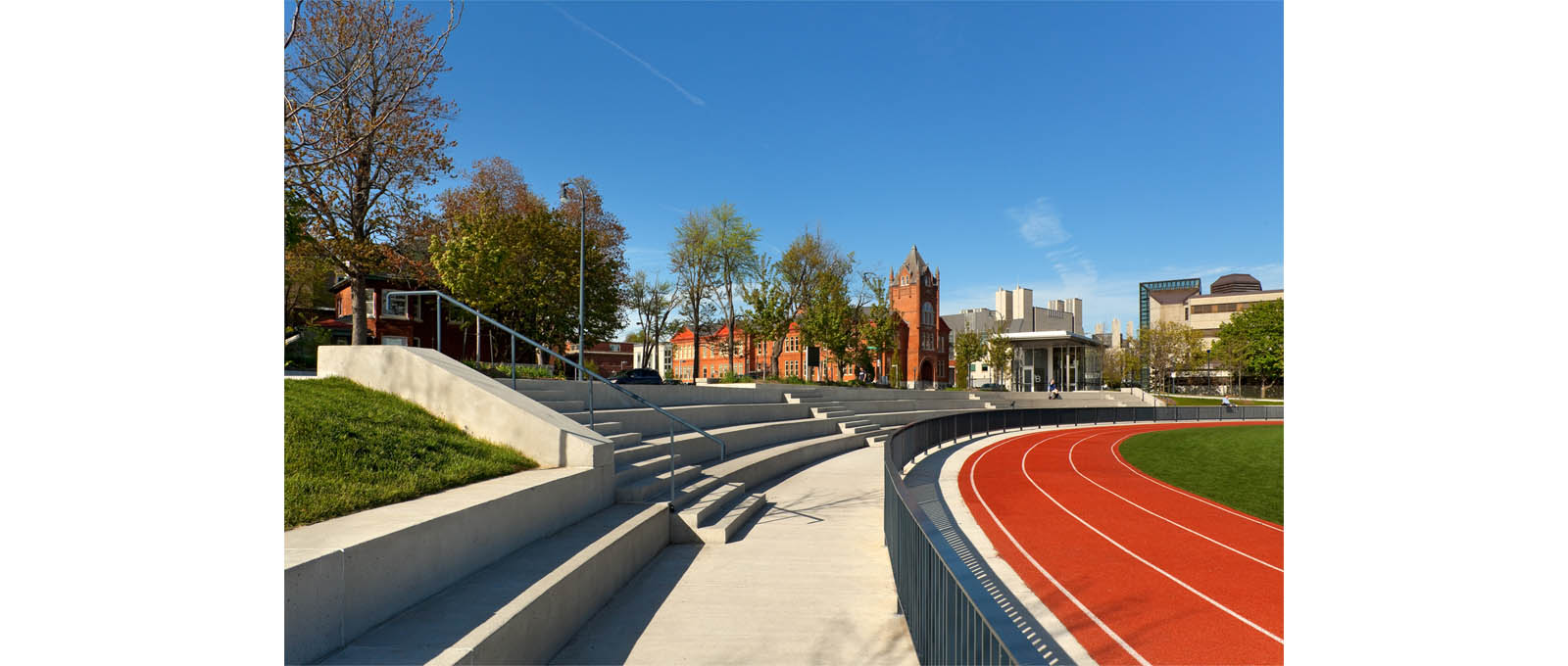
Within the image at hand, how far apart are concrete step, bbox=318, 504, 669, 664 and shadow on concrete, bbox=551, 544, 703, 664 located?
10 cm

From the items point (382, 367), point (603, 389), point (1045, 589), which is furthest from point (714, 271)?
point (1045, 589)

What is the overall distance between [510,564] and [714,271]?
136 ft

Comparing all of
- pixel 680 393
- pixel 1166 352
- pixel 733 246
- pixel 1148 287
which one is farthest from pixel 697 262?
pixel 1148 287

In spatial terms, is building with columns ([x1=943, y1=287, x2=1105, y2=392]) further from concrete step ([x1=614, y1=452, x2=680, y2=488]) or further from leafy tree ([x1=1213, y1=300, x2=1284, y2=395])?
concrete step ([x1=614, y1=452, x2=680, y2=488])

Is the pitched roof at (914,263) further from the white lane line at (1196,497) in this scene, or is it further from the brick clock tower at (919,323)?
the white lane line at (1196,497)

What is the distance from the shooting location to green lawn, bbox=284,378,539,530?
18.5 feet

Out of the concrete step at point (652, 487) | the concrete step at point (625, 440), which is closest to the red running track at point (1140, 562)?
the concrete step at point (652, 487)

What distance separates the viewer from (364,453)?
22.2ft

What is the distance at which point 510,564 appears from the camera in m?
6.19

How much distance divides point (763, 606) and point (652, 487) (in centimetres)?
340

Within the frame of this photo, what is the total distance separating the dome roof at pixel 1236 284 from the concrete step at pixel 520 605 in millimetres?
111609

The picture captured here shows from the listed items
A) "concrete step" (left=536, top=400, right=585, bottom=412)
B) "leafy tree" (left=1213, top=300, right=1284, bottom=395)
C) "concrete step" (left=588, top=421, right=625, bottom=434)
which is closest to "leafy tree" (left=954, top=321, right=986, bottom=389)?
"leafy tree" (left=1213, top=300, right=1284, bottom=395)

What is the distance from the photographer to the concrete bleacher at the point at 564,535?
4.44 metres
